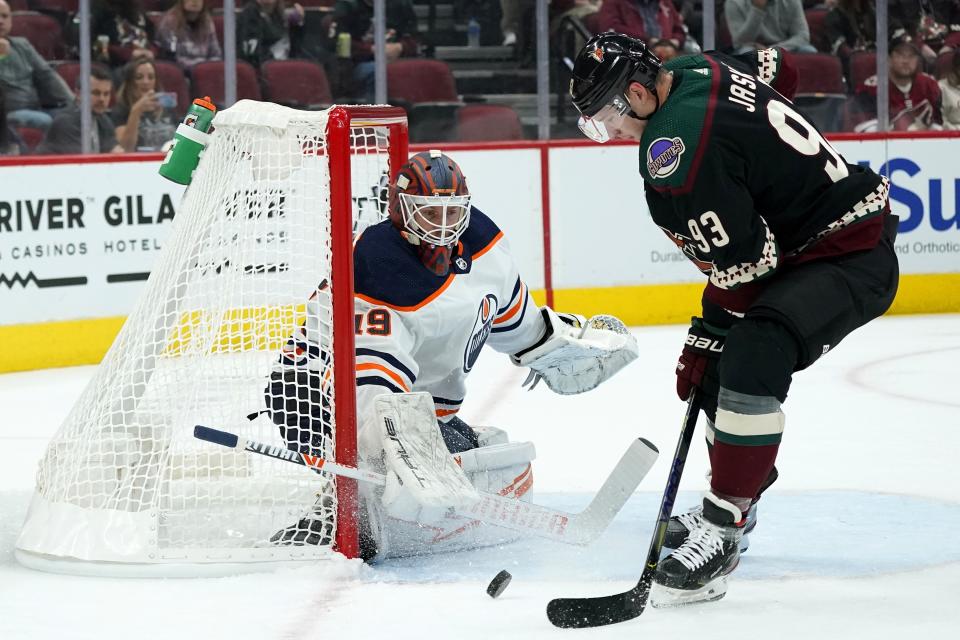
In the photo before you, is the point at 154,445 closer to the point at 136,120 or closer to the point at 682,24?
the point at 136,120

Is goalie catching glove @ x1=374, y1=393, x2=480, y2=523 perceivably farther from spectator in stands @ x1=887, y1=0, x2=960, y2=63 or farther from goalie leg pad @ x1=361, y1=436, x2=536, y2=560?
spectator in stands @ x1=887, y1=0, x2=960, y2=63

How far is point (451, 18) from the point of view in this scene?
20.6 ft

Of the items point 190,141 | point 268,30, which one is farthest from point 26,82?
point 190,141

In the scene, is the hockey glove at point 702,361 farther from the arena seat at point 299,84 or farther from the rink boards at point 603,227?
the arena seat at point 299,84

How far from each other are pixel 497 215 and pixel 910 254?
190 centimetres

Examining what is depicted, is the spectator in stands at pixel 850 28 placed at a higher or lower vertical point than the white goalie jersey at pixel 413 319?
higher

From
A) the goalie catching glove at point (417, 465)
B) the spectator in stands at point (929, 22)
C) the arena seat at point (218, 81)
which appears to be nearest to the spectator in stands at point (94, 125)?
the arena seat at point (218, 81)

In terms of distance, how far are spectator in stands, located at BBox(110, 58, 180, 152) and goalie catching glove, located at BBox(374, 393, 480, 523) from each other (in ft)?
11.2

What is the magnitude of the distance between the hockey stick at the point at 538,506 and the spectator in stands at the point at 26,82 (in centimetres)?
334

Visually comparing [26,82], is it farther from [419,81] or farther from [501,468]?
[501,468]

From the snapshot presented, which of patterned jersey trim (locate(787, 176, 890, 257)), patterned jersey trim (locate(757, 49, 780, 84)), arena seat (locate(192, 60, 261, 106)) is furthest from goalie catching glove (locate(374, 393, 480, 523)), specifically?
arena seat (locate(192, 60, 261, 106))

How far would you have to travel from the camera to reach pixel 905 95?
652 cm

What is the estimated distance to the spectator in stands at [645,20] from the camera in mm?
6379

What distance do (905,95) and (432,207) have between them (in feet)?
14.4
